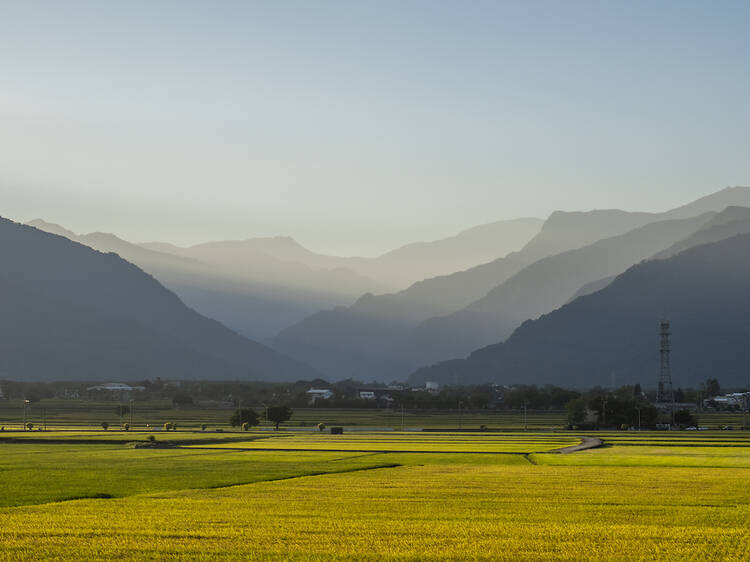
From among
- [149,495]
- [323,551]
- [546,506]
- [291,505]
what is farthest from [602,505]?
[149,495]

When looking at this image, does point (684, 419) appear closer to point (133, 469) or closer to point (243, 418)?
point (243, 418)

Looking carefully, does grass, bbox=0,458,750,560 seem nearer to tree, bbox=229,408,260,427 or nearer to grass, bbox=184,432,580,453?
grass, bbox=184,432,580,453

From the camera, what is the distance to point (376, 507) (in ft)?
126

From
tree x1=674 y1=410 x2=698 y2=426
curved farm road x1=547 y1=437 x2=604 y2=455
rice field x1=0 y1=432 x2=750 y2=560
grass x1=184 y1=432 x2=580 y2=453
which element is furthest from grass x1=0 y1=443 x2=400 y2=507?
tree x1=674 y1=410 x2=698 y2=426

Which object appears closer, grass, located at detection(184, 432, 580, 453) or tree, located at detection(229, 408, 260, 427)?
grass, located at detection(184, 432, 580, 453)

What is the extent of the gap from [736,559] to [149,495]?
25973mm

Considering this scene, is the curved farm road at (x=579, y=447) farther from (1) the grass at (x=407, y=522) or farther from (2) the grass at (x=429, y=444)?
(1) the grass at (x=407, y=522)

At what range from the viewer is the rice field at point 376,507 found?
91.2 feet

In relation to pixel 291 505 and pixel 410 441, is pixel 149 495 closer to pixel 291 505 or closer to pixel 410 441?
pixel 291 505

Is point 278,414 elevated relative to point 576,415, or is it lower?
lower

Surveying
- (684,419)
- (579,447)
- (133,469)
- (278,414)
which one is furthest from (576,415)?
(133,469)

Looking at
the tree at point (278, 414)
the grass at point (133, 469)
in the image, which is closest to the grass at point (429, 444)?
the grass at point (133, 469)

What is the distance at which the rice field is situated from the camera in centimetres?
2780

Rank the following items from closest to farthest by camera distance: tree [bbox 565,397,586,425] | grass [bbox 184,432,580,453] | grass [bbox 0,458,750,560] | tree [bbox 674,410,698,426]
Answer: grass [bbox 0,458,750,560] < grass [bbox 184,432,580,453] < tree [bbox 565,397,586,425] < tree [bbox 674,410,698,426]
